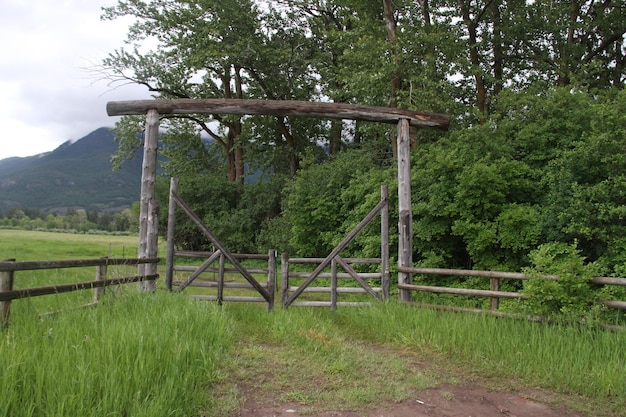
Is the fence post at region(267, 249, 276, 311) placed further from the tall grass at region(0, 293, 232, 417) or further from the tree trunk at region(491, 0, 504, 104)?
the tree trunk at region(491, 0, 504, 104)

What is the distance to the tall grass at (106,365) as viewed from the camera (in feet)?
9.66

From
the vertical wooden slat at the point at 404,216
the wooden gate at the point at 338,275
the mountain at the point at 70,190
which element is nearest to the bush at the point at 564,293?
the vertical wooden slat at the point at 404,216

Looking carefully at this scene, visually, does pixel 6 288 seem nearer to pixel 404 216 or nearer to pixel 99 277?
pixel 99 277

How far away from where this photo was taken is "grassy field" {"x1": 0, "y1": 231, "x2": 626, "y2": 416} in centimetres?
316

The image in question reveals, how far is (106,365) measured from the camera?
340cm

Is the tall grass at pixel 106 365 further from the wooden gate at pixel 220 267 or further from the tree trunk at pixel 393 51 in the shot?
the tree trunk at pixel 393 51

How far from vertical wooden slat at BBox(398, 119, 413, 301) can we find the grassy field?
2004 mm

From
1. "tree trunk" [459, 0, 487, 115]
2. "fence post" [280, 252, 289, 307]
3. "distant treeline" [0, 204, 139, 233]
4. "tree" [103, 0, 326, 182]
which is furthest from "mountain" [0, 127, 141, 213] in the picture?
"fence post" [280, 252, 289, 307]

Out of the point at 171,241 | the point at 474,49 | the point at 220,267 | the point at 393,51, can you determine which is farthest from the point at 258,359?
the point at 474,49

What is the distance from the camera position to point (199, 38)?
70.2 ft

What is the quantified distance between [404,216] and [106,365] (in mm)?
6923

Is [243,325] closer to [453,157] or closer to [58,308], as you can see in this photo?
[58,308]

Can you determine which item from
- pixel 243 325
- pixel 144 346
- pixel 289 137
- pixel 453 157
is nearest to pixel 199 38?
pixel 289 137

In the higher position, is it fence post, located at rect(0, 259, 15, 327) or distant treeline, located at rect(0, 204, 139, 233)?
distant treeline, located at rect(0, 204, 139, 233)
